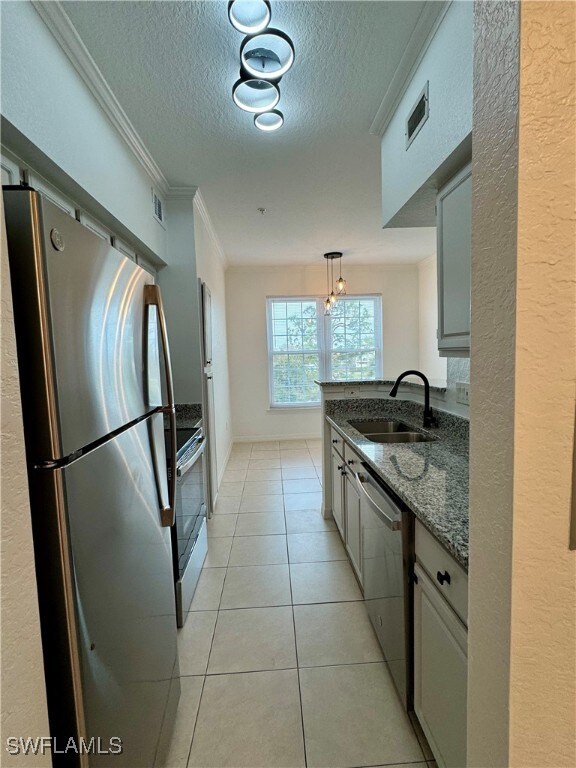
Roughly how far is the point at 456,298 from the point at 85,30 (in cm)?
199

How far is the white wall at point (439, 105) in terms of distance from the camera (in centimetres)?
131

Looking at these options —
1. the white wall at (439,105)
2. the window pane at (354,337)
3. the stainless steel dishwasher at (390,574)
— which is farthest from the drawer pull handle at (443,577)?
the window pane at (354,337)

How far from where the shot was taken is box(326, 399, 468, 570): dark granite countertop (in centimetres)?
104

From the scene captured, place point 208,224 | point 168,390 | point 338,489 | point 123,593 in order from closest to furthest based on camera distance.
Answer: point 123,593 → point 168,390 → point 338,489 → point 208,224

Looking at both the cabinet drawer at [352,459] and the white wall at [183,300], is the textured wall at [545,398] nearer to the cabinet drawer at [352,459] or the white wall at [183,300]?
the cabinet drawer at [352,459]

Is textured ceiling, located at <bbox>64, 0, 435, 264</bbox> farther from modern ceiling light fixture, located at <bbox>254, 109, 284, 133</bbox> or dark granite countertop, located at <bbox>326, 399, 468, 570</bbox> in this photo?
dark granite countertop, located at <bbox>326, 399, 468, 570</bbox>

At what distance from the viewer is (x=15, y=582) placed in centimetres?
54

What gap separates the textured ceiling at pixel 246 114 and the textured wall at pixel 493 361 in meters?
1.45

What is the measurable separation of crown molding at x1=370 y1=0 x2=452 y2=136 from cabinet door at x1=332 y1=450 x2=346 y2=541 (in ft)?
7.05

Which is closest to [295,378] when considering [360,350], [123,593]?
[360,350]

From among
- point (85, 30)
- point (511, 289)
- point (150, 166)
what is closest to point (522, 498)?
point (511, 289)

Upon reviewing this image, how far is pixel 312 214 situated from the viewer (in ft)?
12.1

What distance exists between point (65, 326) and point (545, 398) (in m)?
0.85

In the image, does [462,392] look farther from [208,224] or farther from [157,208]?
[208,224]
